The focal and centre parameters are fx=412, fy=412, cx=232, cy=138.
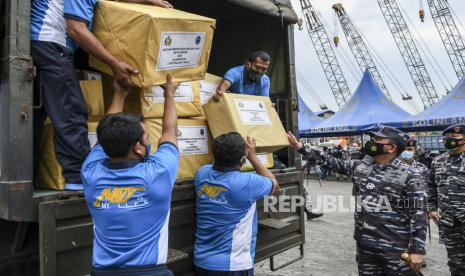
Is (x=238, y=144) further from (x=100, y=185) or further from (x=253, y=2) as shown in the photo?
(x=253, y=2)

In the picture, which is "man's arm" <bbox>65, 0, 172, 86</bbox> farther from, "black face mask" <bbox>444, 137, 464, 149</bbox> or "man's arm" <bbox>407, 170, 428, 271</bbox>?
"black face mask" <bbox>444, 137, 464, 149</bbox>

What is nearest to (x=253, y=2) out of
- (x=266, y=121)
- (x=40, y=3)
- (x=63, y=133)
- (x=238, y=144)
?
(x=266, y=121)

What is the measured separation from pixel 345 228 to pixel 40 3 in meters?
6.27

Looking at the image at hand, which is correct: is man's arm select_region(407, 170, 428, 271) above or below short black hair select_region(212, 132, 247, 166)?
below

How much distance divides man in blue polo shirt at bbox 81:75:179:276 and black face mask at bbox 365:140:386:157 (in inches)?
74.7

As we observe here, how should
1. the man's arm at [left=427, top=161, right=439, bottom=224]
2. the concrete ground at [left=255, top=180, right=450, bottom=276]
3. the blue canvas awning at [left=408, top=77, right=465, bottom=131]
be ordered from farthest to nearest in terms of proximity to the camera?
the blue canvas awning at [left=408, top=77, right=465, bottom=131], the concrete ground at [left=255, top=180, right=450, bottom=276], the man's arm at [left=427, top=161, right=439, bottom=224]

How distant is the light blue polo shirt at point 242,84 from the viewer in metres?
3.07

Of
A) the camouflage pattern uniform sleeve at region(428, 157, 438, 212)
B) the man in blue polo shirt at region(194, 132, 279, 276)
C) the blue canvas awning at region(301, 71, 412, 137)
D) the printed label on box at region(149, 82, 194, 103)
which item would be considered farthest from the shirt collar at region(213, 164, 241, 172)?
the blue canvas awning at region(301, 71, 412, 137)

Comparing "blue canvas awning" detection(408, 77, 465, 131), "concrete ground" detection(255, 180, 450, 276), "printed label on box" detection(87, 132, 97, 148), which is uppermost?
"blue canvas awning" detection(408, 77, 465, 131)

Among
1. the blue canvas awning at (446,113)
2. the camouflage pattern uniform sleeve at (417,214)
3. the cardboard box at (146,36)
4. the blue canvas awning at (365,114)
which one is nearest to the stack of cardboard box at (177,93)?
the cardboard box at (146,36)

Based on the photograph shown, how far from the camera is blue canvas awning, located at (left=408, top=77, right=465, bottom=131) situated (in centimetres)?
1077

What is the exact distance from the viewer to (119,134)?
5.31 ft

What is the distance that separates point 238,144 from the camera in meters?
2.33

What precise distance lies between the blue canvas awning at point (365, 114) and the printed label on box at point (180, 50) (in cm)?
1112
